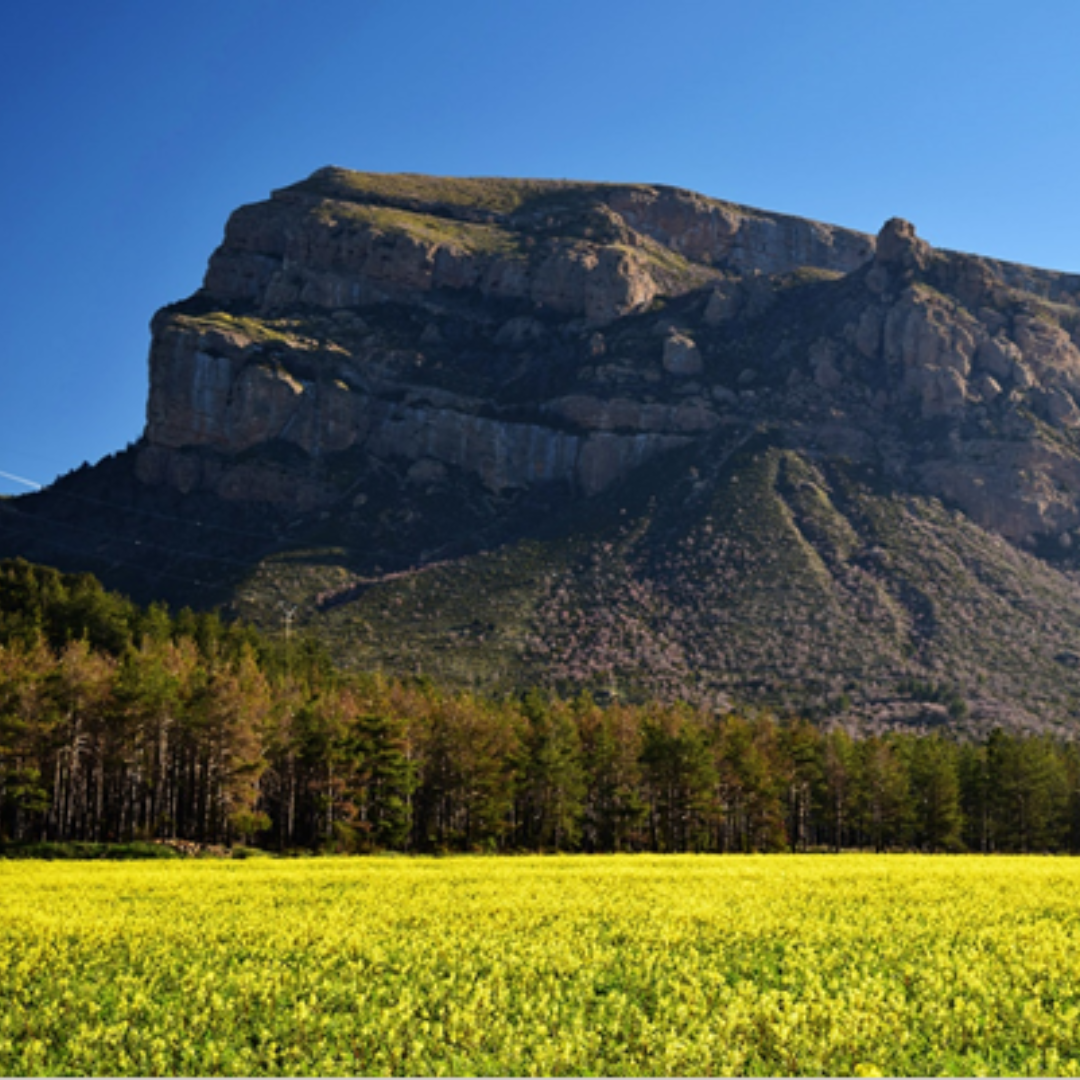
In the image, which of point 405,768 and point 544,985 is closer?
point 544,985

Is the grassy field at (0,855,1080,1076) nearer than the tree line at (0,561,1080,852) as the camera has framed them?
Yes

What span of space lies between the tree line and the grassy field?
35.4 metres

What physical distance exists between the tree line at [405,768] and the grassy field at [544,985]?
35372 millimetres

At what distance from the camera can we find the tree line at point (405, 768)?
64.7 m

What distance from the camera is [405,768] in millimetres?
69000

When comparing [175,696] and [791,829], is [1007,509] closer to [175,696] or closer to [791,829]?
[791,829]

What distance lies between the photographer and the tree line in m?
64.7

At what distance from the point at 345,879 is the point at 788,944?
2314cm

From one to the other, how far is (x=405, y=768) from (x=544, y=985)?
53.7 m

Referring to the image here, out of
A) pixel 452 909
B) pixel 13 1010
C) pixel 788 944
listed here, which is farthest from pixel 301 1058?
pixel 452 909

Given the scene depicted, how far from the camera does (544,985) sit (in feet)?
54.4

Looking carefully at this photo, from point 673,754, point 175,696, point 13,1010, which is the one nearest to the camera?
point 13,1010

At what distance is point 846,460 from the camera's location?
650ft

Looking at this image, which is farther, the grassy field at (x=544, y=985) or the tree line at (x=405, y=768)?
the tree line at (x=405, y=768)
